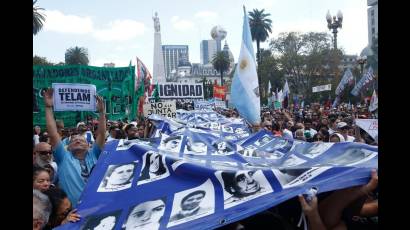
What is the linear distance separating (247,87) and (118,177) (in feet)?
24.0

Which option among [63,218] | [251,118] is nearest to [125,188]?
[63,218]

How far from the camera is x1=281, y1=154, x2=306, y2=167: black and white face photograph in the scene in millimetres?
3703

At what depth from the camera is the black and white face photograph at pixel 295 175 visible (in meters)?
3.00

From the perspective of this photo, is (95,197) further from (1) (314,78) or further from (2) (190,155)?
(1) (314,78)

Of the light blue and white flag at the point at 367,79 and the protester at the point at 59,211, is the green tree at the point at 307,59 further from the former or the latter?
the protester at the point at 59,211

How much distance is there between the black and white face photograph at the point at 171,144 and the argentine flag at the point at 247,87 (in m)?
5.76

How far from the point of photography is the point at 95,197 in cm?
357

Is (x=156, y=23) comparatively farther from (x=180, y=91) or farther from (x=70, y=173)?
(x=70, y=173)

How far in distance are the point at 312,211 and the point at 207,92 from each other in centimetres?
8263

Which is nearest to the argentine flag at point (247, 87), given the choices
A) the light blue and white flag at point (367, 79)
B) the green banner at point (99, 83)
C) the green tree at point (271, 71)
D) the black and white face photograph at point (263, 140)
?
the black and white face photograph at point (263, 140)

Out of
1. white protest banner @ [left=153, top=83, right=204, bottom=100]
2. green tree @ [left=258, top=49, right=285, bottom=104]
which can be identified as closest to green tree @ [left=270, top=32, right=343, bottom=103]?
green tree @ [left=258, top=49, right=285, bottom=104]

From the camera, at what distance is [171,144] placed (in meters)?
4.55
